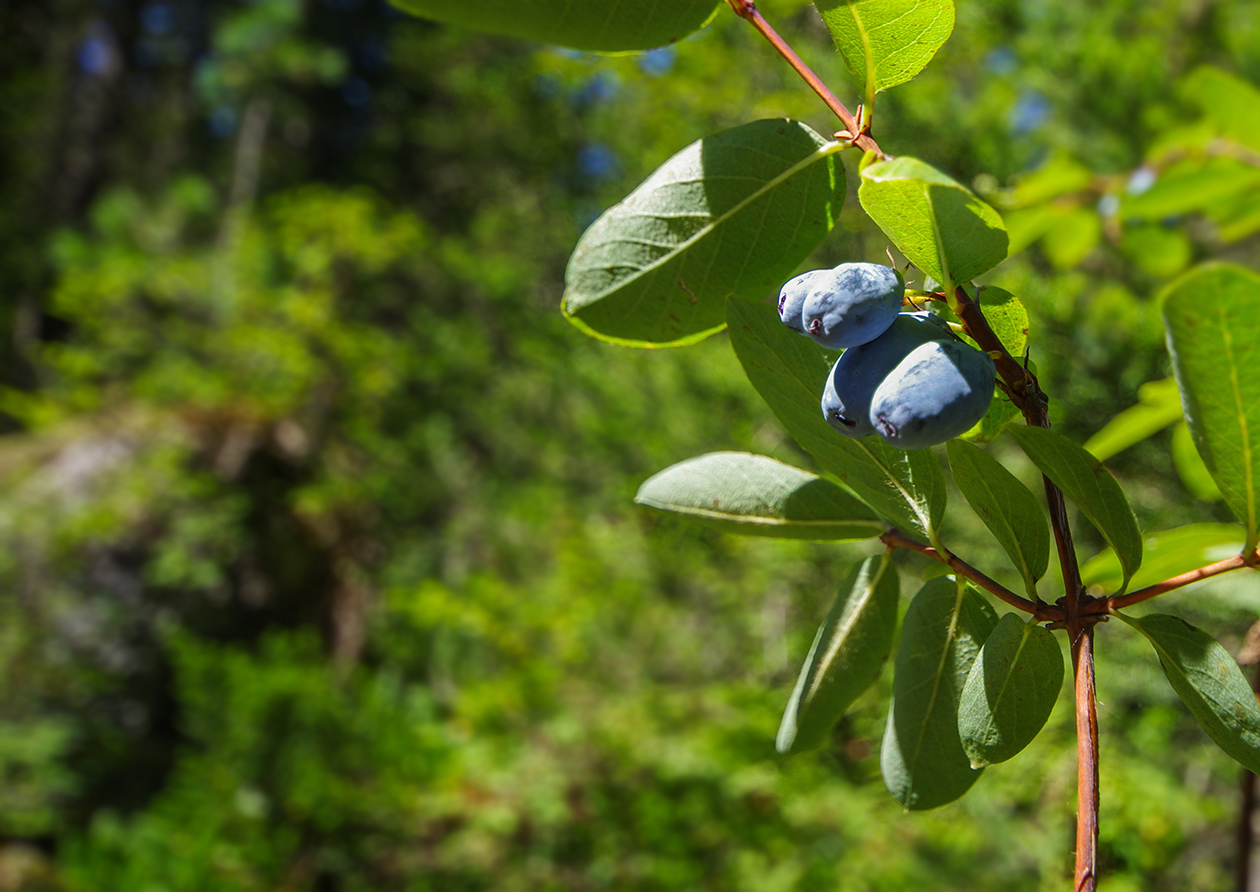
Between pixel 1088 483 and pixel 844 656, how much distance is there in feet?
0.33

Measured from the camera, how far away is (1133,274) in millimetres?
1089

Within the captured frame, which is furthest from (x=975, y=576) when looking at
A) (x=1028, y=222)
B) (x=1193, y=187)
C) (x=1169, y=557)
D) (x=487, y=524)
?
(x=487, y=524)

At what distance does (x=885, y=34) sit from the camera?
250mm

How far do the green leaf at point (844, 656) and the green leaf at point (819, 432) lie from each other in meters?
0.03

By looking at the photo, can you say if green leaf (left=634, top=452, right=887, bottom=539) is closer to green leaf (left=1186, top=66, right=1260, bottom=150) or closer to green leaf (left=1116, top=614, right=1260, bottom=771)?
green leaf (left=1116, top=614, right=1260, bottom=771)

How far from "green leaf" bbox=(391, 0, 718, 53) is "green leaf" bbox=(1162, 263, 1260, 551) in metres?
0.16

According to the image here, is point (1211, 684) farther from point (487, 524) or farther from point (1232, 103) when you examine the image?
point (487, 524)

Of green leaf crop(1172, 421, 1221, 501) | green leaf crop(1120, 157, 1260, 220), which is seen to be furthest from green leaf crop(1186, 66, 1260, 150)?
green leaf crop(1172, 421, 1221, 501)

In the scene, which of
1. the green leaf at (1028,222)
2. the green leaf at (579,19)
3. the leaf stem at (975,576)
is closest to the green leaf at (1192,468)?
the green leaf at (1028,222)

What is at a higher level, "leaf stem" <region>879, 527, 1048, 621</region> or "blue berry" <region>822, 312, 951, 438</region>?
"blue berry" <region>822, 312, 951, 438</region>

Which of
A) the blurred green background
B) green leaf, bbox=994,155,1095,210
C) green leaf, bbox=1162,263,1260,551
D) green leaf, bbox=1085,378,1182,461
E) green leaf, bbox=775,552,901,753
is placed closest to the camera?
green leaf, bbox=1162,263,1260,551

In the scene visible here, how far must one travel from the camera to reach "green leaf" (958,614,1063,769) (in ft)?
0.83

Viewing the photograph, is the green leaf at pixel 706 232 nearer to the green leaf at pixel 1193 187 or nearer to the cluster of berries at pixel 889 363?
the cluster of berries at pixel 889 363

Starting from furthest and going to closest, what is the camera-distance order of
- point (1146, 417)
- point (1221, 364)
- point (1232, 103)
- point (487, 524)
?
1. point (487, 524)
2. point (1232, 103)
3. point (1146, 417)
4. point (1221, 364)
